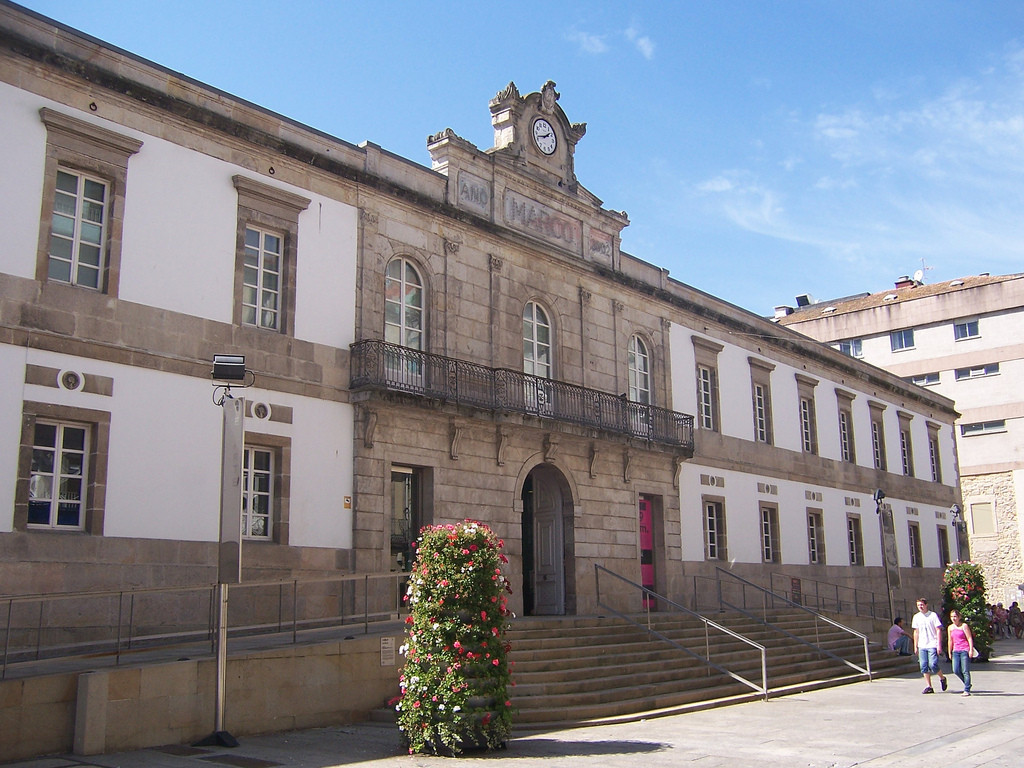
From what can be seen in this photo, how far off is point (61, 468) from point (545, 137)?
12.8 metres

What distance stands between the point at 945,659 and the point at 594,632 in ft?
40.4

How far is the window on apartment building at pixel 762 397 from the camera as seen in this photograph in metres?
27.7

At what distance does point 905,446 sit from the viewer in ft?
119

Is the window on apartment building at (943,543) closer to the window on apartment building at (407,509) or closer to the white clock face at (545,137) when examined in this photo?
the white clock face at (545,137)

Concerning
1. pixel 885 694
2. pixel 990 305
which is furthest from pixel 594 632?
pixel 990 305

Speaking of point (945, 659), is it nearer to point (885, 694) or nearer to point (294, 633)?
point (885, 694)

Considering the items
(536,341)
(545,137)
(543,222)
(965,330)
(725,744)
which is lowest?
(725,744)

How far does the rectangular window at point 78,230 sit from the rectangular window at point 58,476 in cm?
203

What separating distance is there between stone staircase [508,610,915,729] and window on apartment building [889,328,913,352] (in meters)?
27.6

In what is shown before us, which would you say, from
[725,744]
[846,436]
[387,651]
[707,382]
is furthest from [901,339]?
[725,744]

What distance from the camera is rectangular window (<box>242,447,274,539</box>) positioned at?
1472 centimetres

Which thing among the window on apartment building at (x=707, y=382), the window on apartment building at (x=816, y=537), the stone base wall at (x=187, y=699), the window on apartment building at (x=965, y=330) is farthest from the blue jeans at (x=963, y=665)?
the window on apartment building at (x=965, y=330)

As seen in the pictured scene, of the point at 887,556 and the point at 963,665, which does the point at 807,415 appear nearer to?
the point at 887,556

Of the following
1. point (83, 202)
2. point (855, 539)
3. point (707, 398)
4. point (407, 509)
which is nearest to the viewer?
point (83, 202)
